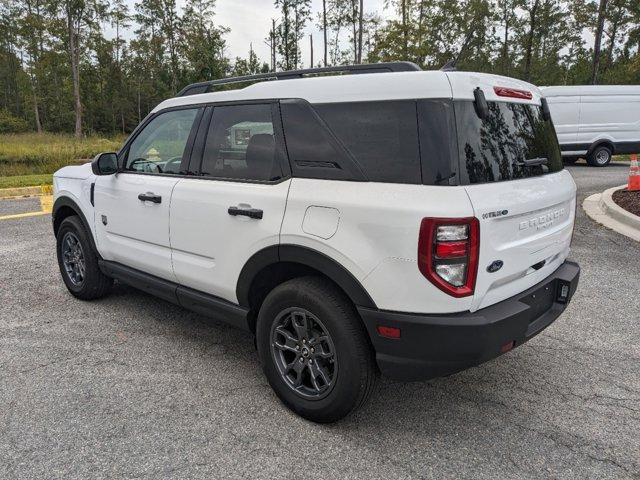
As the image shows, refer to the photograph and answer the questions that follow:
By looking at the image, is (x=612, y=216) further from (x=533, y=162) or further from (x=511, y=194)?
(x=511, y=194)

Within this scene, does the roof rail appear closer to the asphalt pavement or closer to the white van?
the asphalt pavement

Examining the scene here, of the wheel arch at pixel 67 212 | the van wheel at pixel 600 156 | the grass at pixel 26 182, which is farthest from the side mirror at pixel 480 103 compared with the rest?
the van wheel at pixel 600 156

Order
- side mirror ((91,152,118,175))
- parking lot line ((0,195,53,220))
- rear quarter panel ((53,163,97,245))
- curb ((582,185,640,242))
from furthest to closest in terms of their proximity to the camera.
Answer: parking lot line ((0,195,53,220))
curb ((582,185,640,242))
rear quarter panel ((53,163,97,245))
side mirror ((91,152,118,175))

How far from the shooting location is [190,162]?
333 cm

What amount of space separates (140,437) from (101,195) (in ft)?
7.30

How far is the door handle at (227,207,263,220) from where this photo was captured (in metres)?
2.75

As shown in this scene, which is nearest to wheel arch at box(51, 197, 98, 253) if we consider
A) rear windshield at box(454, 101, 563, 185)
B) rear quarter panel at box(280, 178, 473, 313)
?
rear quarter panel at box(280, 178, 473, 313)

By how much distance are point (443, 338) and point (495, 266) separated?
1.40 ft

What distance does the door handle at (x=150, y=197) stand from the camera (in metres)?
3.43

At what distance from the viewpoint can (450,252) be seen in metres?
2.14

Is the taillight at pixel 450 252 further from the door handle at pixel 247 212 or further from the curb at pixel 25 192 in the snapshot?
the curb at pixel 25 192

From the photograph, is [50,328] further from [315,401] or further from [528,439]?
[528,439]

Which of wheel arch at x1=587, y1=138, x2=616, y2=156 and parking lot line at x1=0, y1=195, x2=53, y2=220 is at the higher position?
wheel arch at x1=587, y1=138, x2=616, y2=156

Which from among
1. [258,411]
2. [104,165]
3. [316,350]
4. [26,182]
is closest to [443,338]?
[316,350]
